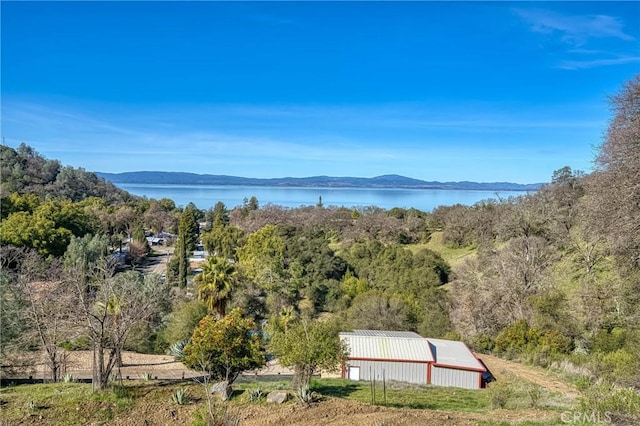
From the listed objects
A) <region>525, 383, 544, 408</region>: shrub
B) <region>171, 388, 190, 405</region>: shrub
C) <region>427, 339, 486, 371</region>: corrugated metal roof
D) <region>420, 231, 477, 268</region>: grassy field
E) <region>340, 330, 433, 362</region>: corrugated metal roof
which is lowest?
<region>427, 339, 486, 371</region>: corrugated metal roof

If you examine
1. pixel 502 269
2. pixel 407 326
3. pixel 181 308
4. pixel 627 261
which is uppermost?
pixel 627 261

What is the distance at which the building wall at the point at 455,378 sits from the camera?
16477 mm

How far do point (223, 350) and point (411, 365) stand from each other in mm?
8561

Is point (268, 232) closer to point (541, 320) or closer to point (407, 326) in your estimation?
point (407, 326)

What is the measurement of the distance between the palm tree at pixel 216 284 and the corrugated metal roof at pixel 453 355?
9299 millimetres

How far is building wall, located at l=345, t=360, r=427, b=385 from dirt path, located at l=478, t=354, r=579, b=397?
2978 mm

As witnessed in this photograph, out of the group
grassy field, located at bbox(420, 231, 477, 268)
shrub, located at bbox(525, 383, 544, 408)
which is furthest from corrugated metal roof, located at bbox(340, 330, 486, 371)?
grassy field, located at bbox(420, 231, 477, 268)

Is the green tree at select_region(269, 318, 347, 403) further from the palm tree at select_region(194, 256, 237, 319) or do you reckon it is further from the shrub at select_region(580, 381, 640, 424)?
the palm tree at select_region(194, 256, 237, 319)

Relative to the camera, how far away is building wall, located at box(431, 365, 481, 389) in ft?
54.1

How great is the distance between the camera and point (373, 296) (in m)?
27.5

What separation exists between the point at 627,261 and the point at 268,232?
A: 3334 cm

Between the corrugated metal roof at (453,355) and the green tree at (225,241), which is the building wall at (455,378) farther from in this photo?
the green tree at (225,241)

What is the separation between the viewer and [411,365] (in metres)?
17.1

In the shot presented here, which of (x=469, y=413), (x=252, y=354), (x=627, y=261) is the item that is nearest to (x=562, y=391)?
(x=627, y=261)
